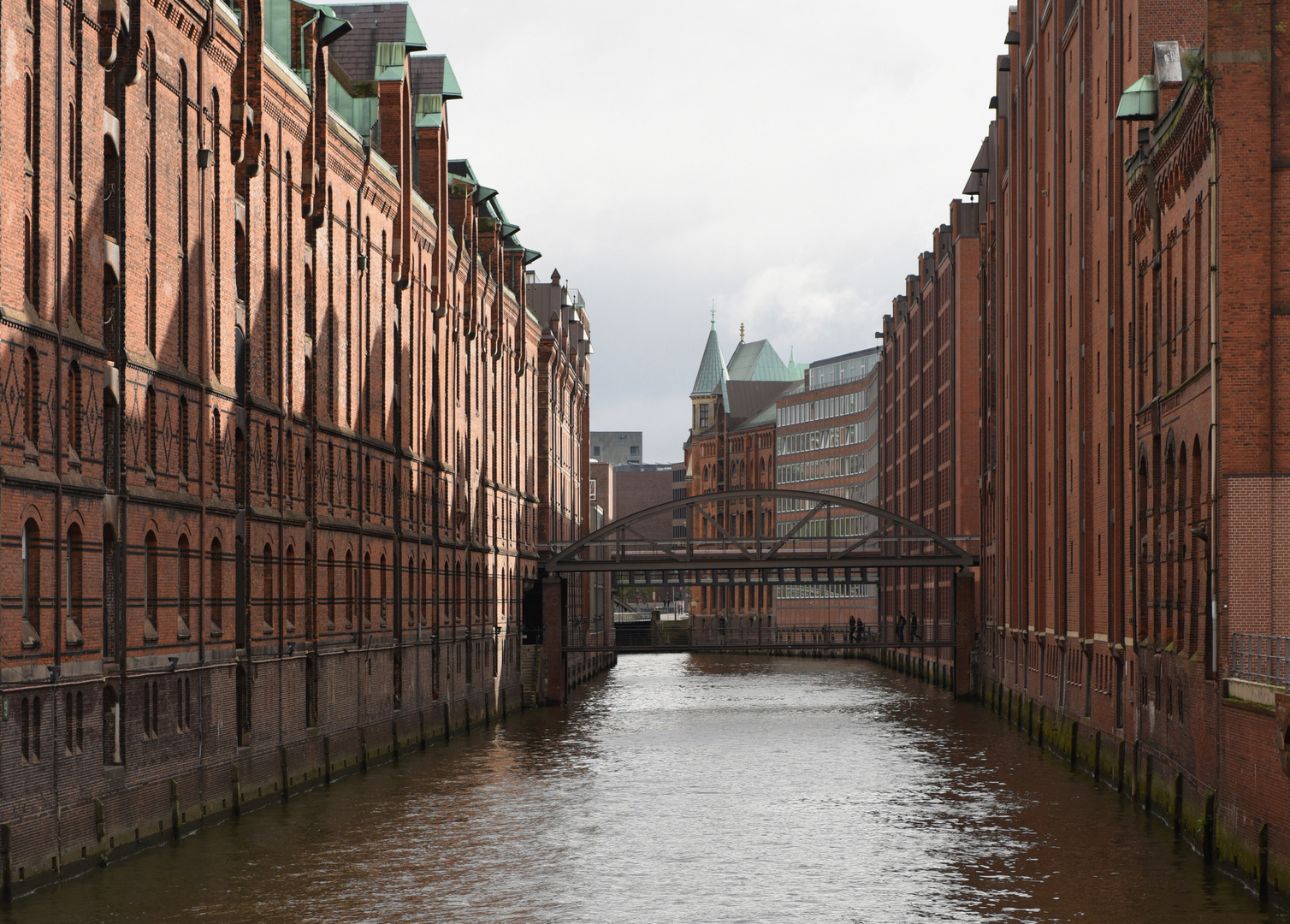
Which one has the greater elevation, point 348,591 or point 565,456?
point 565,456

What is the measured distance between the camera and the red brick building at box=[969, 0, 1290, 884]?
29.1 metres

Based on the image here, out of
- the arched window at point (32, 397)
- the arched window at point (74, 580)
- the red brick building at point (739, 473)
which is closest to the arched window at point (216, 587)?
the arched window at point (74, 580)

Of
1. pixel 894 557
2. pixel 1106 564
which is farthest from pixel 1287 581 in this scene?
pixel 894 557

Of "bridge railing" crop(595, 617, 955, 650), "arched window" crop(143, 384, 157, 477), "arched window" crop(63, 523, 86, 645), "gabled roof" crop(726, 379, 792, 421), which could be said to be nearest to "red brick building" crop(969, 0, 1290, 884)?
"bridge railing" crop(595, 617, 955, 650)

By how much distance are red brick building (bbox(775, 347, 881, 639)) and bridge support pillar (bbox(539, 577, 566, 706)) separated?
59.1 meters

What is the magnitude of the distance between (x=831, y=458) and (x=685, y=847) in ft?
415

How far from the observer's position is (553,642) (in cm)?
7431

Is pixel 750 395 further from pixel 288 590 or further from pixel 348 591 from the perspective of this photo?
pixel 288 590

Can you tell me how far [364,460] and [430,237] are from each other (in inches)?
441

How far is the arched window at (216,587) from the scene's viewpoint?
118 feet

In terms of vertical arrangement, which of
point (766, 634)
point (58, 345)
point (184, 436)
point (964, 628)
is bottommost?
point (766, 634)

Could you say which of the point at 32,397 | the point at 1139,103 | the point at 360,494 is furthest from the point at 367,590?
the point at 1139,103

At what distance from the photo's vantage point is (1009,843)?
1331 inches

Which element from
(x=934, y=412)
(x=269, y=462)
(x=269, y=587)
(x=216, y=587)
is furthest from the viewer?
(x=934, y=412)
